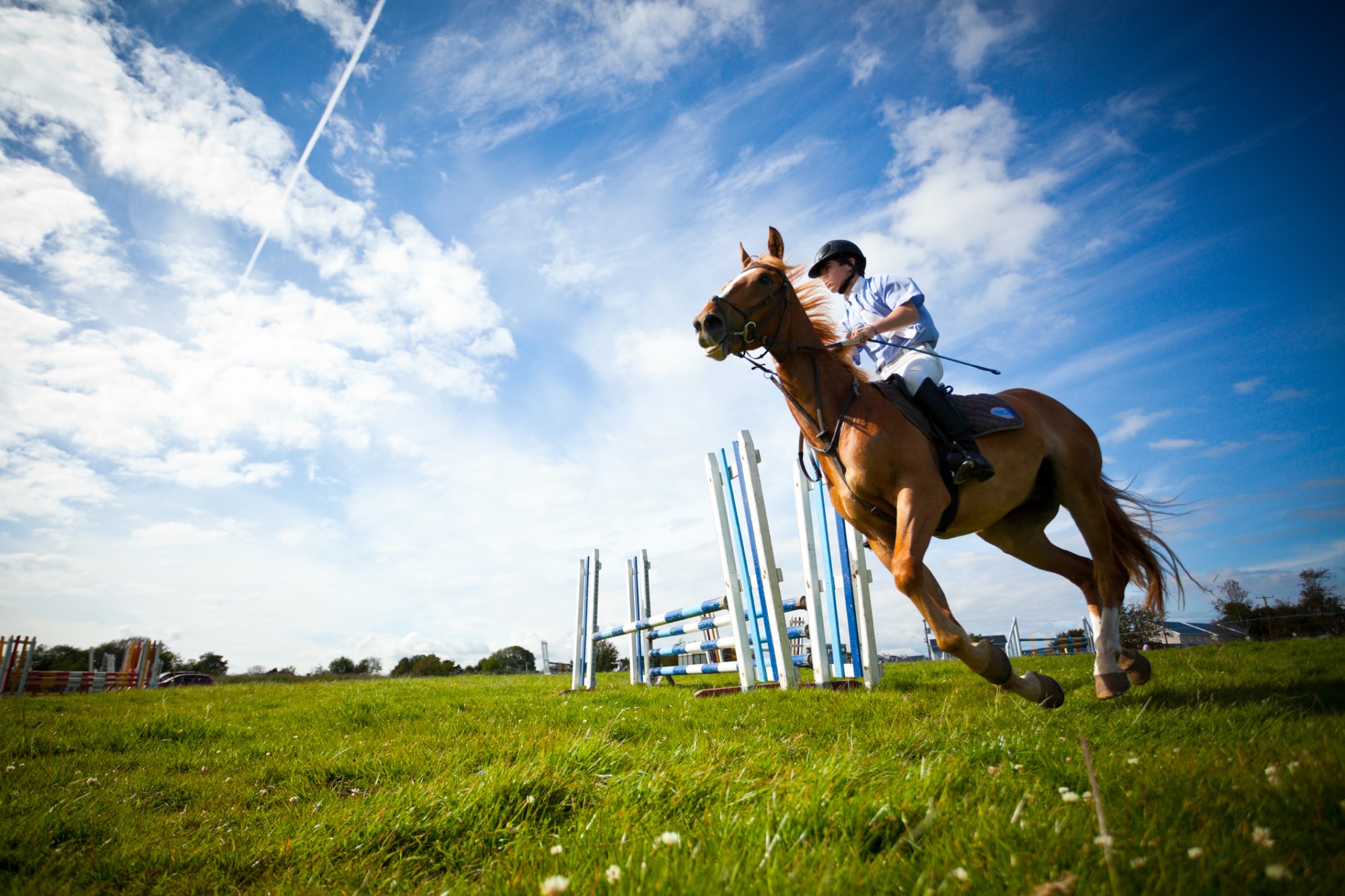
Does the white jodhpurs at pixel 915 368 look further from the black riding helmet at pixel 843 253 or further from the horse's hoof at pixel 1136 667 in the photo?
the horse's hoof at pixel 1136 667

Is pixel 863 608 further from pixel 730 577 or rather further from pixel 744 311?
pixel 744 311

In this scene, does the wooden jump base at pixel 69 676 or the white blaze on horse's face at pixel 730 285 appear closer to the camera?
the white blaze on horse's face at pixel 730 285

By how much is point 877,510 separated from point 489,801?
3.09 meters

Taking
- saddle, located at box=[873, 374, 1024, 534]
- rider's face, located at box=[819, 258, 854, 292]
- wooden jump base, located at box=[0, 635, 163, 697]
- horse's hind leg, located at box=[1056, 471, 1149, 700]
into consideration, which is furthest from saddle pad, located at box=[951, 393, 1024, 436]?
wooden jump base, located at box=[0, 635, 163, 697]

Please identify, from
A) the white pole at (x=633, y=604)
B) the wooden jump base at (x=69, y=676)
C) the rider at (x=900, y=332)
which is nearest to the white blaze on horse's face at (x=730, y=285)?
the rider at (x=900, y=332)

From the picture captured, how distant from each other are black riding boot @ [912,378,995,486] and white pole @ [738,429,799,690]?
110 inches

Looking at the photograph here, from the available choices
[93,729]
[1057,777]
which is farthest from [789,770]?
[93,729]

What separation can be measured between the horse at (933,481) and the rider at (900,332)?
7.8 inches

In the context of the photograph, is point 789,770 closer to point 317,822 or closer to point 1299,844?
point 1299,844

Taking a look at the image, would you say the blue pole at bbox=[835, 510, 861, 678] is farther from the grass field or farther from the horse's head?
the horse's head

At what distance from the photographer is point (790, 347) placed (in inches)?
175

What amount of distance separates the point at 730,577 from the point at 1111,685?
3.77m

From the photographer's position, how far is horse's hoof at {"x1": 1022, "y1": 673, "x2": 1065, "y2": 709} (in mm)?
3768

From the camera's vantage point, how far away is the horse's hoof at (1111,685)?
4.15 meters
